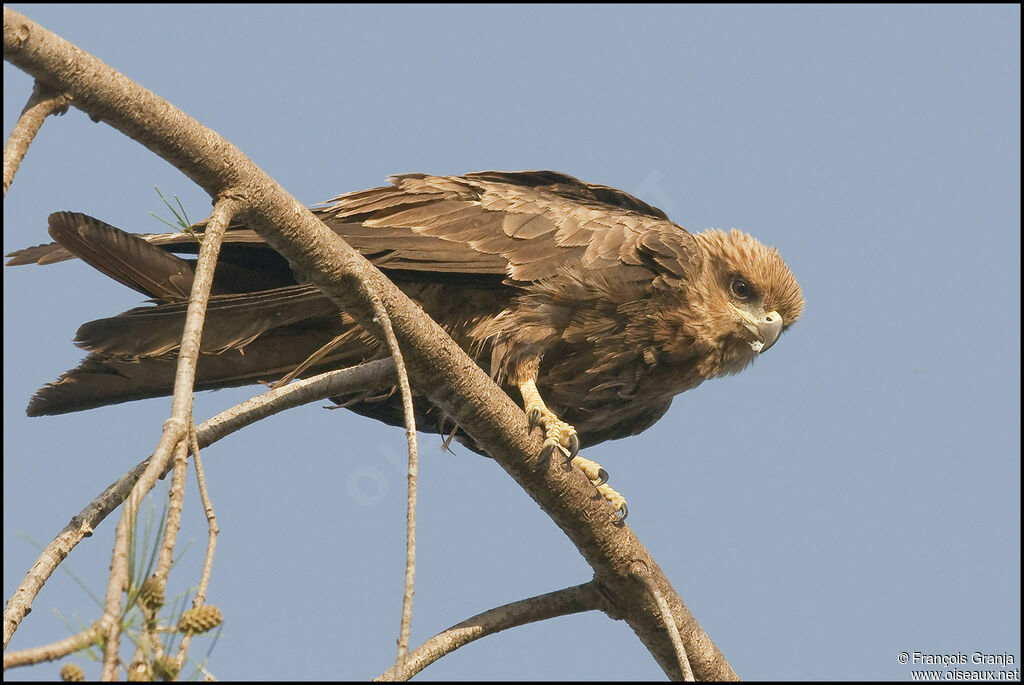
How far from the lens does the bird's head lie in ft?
17.5

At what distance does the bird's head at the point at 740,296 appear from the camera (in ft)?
17.5

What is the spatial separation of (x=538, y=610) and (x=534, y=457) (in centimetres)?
76

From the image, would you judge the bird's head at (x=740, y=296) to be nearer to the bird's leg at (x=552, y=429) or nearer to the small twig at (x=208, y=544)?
the bird's leg at (x=552, y=429)

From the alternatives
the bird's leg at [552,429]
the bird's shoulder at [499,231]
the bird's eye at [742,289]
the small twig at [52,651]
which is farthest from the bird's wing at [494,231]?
the small twig at [52,651]

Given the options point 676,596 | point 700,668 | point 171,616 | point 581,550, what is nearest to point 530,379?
point 581,550

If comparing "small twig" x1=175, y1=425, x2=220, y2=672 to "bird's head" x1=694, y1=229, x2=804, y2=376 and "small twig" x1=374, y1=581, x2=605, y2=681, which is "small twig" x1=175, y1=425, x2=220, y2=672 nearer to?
"small twig" x1=374, y1=581, x2=605, y2=681

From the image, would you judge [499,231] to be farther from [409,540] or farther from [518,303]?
[409,540]

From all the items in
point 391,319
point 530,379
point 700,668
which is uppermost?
point 530,379

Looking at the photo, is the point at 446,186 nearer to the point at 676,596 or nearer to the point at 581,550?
the point at 581,550

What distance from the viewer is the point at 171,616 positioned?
244cm

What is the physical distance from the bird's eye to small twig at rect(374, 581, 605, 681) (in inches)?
61.9

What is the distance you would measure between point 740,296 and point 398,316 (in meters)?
2.25

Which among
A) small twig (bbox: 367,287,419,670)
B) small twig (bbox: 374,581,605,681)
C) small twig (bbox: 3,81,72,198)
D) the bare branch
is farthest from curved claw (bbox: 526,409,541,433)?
small twig (bbox: 3,81,72,198)

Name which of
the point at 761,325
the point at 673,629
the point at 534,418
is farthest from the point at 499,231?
the point at 673,629
